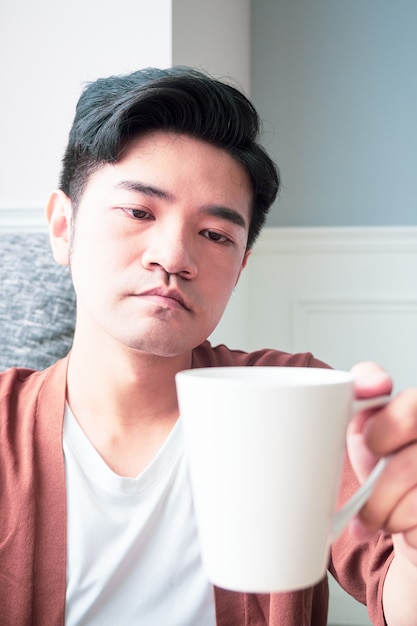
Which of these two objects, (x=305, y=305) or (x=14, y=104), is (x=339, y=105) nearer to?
(x=305, y=305)

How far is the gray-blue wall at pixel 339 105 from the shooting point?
7.55 feet

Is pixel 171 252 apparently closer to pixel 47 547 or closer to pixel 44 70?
pixel 47 547

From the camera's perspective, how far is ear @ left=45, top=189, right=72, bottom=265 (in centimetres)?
117

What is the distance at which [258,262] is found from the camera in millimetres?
2365

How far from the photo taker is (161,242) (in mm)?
909

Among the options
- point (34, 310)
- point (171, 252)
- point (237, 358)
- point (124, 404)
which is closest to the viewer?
point (171, 252)

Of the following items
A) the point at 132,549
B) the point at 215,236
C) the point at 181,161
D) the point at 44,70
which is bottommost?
the point at 132,549

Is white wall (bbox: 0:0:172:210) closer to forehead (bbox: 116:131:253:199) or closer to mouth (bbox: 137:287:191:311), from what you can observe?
forehead (bbox: 116:131:253:199)

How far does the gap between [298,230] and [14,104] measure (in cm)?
96

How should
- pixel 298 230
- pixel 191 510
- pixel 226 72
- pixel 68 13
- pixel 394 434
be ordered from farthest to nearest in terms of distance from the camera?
pixel 298 230 < pixel 226 72 < pixel 68 13 < pixel 191 510 < pixel 394 434

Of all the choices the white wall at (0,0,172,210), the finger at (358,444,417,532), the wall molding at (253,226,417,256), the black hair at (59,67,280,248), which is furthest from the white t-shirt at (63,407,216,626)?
the wall molding at (253,226,417,256)

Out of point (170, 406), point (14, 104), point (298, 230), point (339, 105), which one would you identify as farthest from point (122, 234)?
point (339, 105)

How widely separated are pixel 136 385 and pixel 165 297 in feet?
0.78

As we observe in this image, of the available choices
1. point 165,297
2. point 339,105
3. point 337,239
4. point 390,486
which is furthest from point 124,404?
point 339,105
